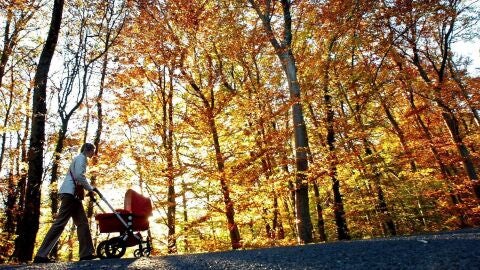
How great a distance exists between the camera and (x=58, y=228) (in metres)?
6.01

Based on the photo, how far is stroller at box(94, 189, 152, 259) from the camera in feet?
19.6

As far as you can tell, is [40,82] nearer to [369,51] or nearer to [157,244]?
[157,244]

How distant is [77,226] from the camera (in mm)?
6129

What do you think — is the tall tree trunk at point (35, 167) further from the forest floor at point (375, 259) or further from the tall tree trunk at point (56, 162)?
the tall tree trunk at point (56, 162)

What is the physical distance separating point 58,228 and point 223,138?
960 cm

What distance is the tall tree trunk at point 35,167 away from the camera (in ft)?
24.5

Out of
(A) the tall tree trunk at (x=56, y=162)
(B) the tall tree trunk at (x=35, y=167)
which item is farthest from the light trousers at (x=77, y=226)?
(A) the tall tree trunk at (x=56, y=162)

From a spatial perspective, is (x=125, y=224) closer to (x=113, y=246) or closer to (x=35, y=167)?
(x=113, y=246)

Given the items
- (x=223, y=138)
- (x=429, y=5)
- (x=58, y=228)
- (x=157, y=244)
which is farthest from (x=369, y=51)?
(x=58, y=228)

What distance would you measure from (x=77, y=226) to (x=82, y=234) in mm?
165

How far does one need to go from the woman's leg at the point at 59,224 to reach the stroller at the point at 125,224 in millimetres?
518

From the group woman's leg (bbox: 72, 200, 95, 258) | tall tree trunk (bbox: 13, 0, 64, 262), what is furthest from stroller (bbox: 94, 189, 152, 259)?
tall tree trunk (bbox: 13, 0, 64, 262)

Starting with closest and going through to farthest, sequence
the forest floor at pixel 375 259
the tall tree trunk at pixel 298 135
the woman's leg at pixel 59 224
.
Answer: the forest floor at pixel 375 259 → the woman's leg at pixel 59 224 → the tall tree trunk at pixel 298 135

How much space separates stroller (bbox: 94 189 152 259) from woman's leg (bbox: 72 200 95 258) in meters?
0.17
